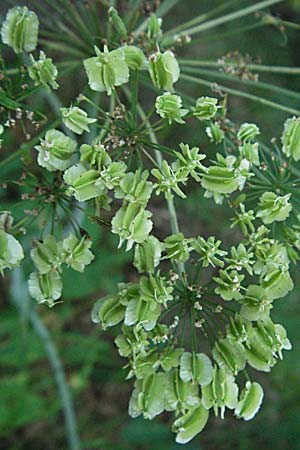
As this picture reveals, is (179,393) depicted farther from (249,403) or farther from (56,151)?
(56,151)

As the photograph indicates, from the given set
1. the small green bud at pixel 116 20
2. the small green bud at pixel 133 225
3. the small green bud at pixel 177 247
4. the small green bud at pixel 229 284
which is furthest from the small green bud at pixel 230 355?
the small green bud at pixel 116 20

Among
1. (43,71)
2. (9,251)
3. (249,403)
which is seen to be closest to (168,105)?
(43,71)

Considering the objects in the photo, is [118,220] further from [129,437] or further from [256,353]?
[129,437]

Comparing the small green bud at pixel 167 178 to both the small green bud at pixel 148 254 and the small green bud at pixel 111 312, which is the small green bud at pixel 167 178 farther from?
the small green bud at pixel 111 312

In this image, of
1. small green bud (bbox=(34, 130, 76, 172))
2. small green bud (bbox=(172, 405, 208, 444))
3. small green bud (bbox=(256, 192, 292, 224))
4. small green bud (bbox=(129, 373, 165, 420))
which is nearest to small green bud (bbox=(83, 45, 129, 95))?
small green bud (bbox=(34, 130, 76, 172))

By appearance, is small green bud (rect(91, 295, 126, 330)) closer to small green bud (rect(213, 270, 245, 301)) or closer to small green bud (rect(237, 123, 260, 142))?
small green bud (rect(213, 270, 245, 301))

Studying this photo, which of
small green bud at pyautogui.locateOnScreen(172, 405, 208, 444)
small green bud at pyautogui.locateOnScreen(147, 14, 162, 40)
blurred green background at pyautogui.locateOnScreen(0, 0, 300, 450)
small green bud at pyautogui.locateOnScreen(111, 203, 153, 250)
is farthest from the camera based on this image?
blurred green background at pyautogui.locateOnScreen(0, 0, 300, 450)

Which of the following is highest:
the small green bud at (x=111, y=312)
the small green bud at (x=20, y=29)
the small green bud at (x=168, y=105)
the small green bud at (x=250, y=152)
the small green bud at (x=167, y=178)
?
the small green bud at (x=20, y=29)
